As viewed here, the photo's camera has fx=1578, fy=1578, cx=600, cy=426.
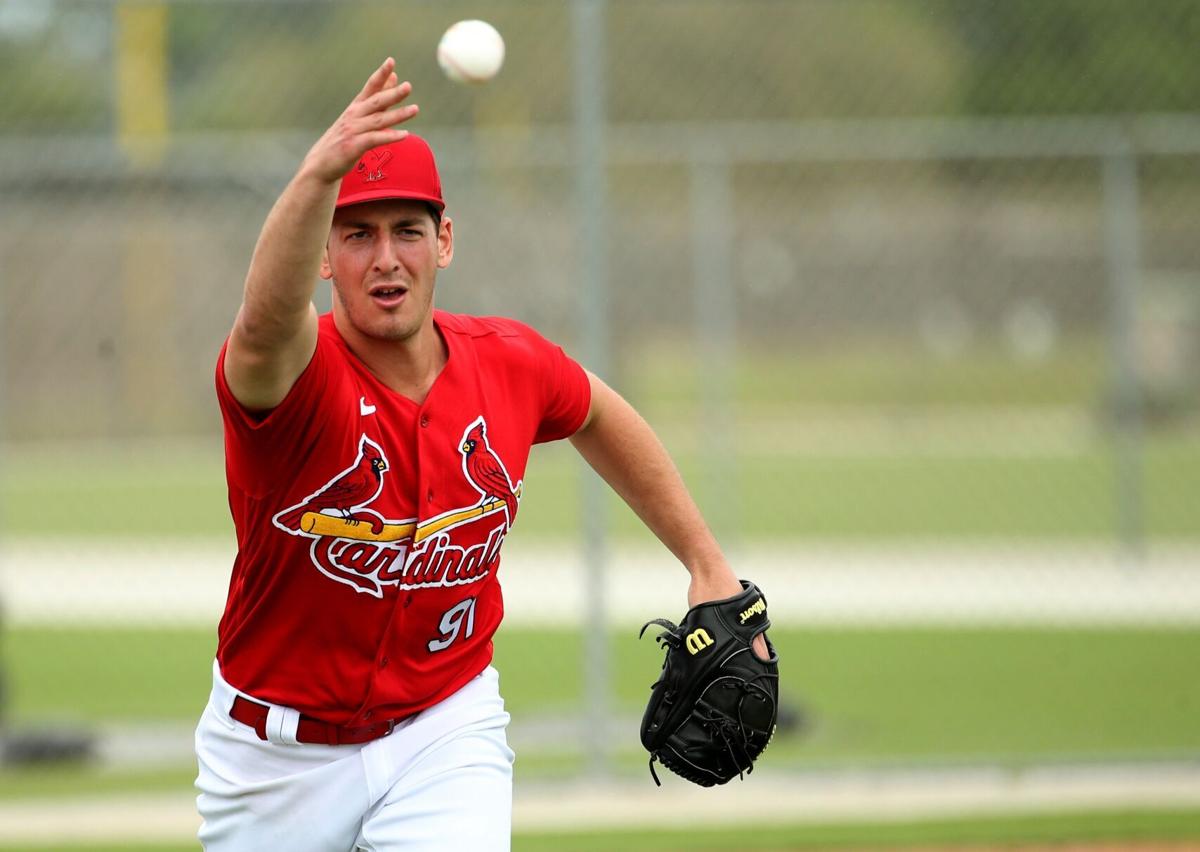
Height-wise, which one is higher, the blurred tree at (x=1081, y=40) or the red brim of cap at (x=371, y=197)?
the blurred tree at (x=1081, y=40)

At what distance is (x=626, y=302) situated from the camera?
1688 centimetres

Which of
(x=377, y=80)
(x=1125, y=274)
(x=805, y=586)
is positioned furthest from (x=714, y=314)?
(x=377, y=80)

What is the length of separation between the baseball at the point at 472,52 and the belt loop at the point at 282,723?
154cm

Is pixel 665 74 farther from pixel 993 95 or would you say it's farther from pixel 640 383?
pixel 993 95

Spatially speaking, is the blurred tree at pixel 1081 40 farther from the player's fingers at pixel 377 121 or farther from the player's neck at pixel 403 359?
the player's fingers at pixel 377 121

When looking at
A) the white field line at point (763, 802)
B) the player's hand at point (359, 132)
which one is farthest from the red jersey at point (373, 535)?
the white field line at point (763, 802)

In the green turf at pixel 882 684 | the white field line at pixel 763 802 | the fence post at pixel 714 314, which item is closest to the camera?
the white field line at pixel 763 802

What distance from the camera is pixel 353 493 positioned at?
9.83 ft

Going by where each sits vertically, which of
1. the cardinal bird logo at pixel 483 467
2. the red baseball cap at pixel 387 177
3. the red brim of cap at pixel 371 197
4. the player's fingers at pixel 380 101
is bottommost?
the cardinal bird logo at pixel 483 467

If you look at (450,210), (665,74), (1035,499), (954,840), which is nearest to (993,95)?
(1035,499)

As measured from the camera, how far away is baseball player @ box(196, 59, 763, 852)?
299cm

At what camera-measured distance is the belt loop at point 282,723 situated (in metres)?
3.12

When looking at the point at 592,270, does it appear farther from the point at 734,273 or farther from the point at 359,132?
the point at 734,273

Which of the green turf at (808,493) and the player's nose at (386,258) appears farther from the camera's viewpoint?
the green turf at (808,493)
